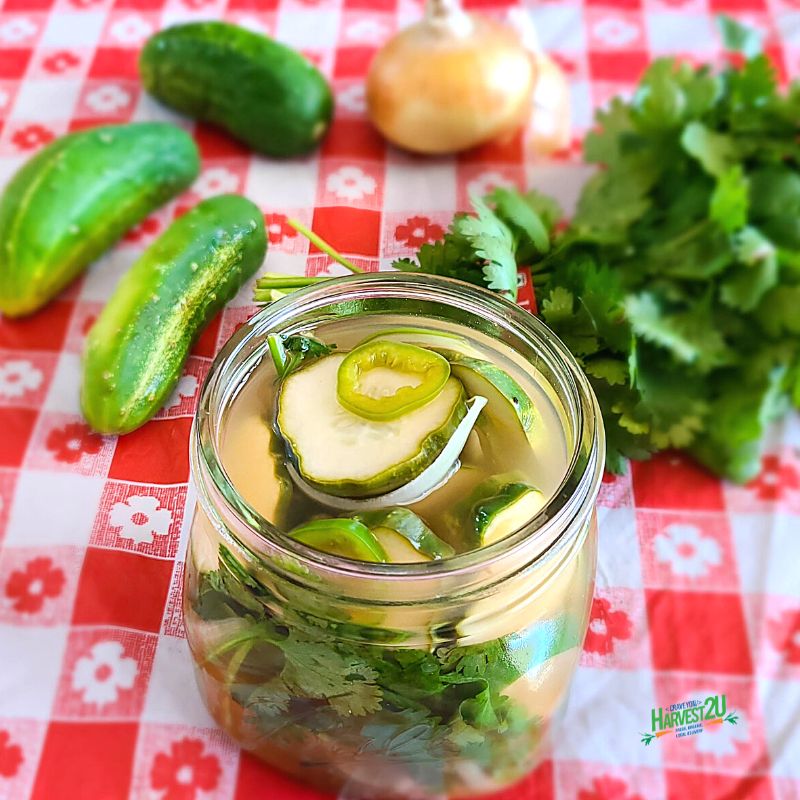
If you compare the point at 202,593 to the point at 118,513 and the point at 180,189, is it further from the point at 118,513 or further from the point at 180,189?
the point at 180,189

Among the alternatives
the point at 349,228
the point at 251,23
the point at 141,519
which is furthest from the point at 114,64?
the point at 141,519

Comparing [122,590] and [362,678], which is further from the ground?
[362,678]

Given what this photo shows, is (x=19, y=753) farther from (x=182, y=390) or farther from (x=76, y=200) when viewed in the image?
(x=76, y=200)

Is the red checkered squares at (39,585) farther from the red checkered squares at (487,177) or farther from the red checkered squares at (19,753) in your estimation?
the red checkered squares at (487,177)

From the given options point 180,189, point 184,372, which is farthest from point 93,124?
point 184,372

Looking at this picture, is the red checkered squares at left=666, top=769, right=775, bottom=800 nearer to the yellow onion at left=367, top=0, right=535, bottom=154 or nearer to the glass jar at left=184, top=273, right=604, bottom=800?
the glass jar at left=184, top=273, right=604, bottom=800

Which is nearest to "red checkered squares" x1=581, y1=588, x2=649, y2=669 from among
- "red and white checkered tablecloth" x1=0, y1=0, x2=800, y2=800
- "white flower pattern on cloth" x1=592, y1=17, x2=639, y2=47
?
"red and white checkered tablecloth" x1=0, y1=0, x2=800, y2=800
